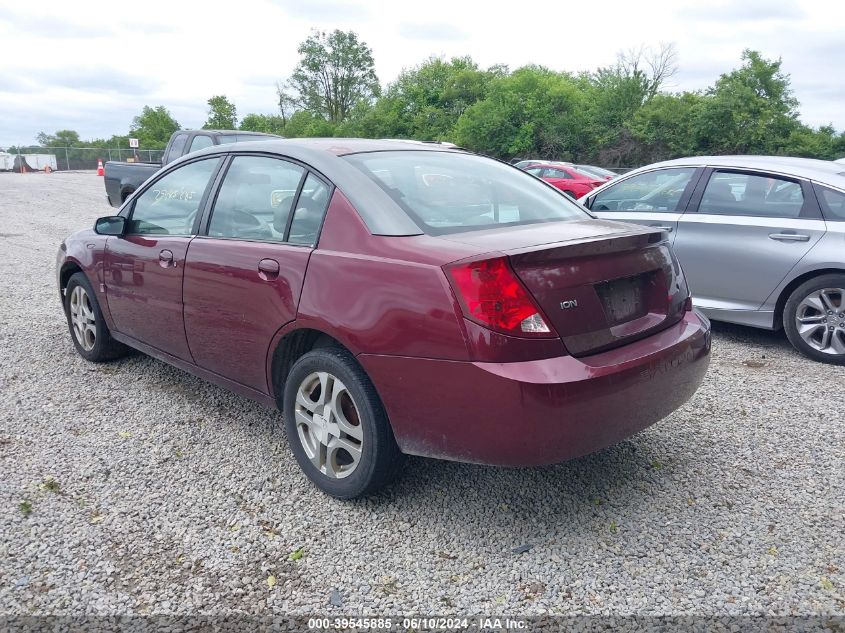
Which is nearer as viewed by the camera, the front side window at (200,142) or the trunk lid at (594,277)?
the trunk lid at (594,277)

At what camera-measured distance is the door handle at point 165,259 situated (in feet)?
12.3

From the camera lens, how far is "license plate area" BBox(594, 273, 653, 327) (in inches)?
107

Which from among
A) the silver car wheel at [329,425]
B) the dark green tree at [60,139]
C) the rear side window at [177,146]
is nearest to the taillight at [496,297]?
the silver car wheel at [329,425]

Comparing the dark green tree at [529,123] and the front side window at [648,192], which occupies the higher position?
the dark green tree at [529,123]

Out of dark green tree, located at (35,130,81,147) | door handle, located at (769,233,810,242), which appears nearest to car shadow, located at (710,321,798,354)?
door handle, located at (769,233,810,242)

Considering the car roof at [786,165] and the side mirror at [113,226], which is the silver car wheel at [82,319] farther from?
the car roof at [786,165]

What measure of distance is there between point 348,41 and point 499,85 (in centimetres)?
3544

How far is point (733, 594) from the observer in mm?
2422

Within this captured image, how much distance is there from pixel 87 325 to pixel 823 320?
5.46 m

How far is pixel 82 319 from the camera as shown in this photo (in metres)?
4.86

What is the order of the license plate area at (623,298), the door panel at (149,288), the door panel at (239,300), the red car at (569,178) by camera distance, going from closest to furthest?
the license plate area at (623,298)
the door panel at (239,300)
the door panel at (149,288)
the red car at (569,178)

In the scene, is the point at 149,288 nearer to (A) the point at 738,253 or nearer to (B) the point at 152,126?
(A) the point at 738,253

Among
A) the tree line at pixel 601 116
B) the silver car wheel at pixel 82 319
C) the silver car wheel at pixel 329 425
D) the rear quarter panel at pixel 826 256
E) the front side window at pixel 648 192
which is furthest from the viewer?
the tree line at pixel 601 116

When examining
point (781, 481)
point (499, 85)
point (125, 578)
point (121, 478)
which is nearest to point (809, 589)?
point (781, 481)
